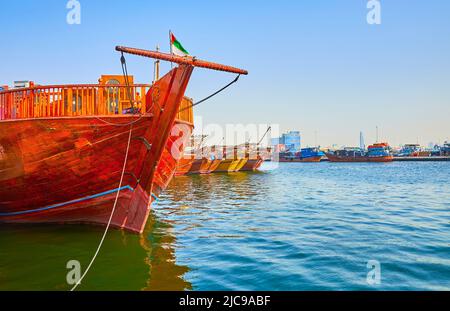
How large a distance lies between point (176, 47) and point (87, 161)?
3862 millimetres

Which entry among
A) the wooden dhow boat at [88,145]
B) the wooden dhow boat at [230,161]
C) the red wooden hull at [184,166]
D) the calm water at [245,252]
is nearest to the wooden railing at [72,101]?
the wooden dhow boat at [88,145]

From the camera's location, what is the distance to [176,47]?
681cm

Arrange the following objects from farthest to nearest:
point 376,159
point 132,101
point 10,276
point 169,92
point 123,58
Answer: point 376,159 → point 132,101 → point 169,92 → point 123,58 → point 10,276

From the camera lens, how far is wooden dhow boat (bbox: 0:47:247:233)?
26.5ft

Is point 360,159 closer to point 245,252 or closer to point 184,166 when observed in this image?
point 184,166

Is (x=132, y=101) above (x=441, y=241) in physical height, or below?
above

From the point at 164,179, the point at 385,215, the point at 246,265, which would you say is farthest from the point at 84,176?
the point at 385,215

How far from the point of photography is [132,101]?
8.38 m

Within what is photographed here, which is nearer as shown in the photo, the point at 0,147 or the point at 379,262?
the point at 379,262

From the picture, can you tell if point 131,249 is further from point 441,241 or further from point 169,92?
point 441,241

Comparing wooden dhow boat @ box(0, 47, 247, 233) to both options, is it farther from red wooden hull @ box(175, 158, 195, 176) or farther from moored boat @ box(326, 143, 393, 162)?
moored boat @ box(326, 143, 393, 162)

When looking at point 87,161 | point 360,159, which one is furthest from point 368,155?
point 87,161

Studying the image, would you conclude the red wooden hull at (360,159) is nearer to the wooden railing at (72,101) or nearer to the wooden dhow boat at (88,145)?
the wooden dhow boat at (88,145)

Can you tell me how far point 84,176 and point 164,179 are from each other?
3.10 metres
